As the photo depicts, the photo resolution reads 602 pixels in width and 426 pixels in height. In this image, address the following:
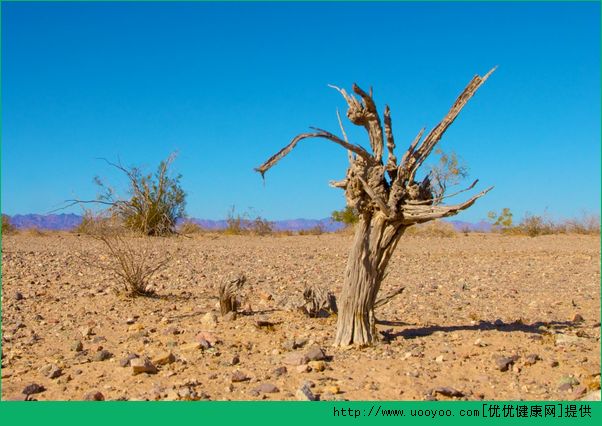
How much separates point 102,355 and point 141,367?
2.32 ft

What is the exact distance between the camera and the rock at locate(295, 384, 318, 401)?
5.09m

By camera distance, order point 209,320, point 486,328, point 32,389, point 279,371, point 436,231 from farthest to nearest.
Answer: point 436,231 < point 209,320 < point 486,328 < point 279,371 < point 32,389

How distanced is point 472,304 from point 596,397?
3.84m

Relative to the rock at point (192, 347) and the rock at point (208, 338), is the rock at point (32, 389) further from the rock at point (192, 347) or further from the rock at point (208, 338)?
the rock at point (208, 338)

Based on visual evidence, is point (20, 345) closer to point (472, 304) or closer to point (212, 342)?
point (212, 342)

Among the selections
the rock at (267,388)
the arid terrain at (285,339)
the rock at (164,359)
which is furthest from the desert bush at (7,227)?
the rock at (267,388)

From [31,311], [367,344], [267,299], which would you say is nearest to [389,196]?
[367,344]

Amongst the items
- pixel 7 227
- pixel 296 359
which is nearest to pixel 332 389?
pixel 296 359

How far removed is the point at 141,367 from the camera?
5781 millimetres

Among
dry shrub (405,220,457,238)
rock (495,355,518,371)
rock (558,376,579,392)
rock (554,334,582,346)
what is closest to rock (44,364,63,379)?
rock (495,355,518,371)

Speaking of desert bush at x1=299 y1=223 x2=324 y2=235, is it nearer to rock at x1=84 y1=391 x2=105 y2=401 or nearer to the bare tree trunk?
the bare tree trunk

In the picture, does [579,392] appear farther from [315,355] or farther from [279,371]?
[279,371]

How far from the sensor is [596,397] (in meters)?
4.96

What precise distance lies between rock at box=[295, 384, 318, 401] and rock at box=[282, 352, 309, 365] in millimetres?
670
